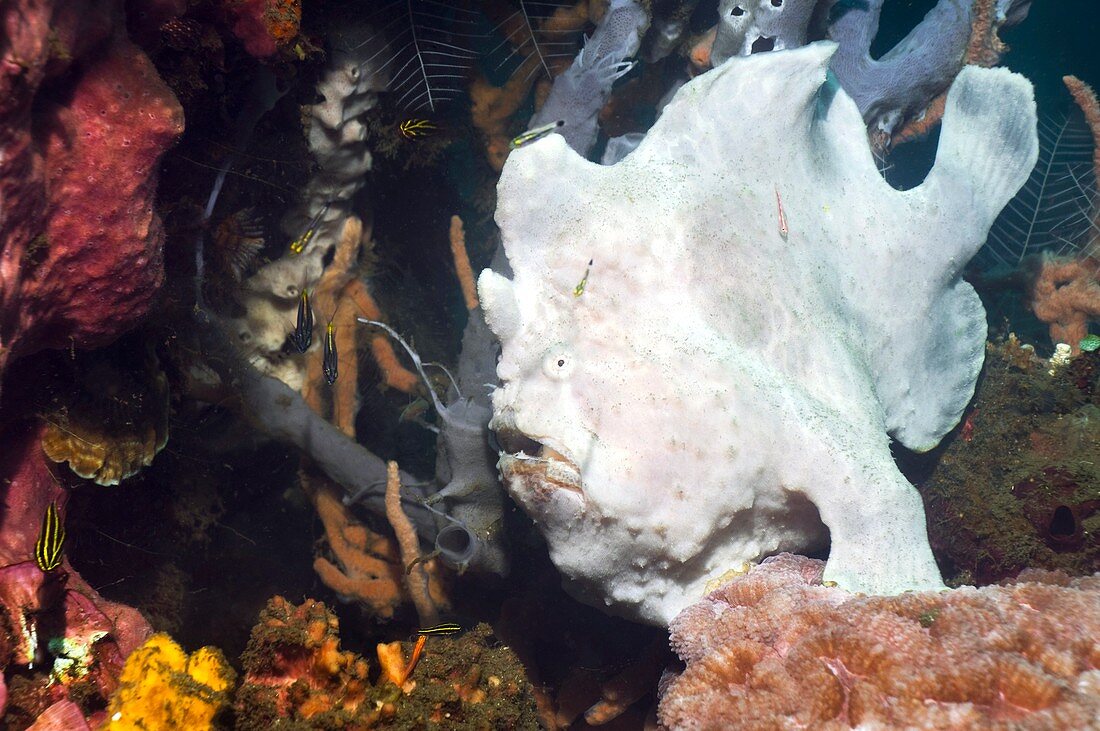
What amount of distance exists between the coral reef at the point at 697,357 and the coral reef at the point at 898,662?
15.2 inches

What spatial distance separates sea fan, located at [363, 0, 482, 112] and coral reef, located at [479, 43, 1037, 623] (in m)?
2.71

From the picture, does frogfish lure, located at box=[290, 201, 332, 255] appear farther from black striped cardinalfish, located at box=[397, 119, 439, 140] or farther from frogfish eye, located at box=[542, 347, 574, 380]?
frogfish eye, located at box=[542, 347, 574, 380]

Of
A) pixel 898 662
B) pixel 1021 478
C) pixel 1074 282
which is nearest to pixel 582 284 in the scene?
pixel 898 662

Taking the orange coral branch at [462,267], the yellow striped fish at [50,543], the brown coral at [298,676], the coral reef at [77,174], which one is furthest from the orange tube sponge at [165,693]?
the orange coral branch at [462,267]

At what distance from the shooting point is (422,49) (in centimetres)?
500

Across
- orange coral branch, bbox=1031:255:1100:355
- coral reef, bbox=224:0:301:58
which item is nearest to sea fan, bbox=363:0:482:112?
coral reef, bbox=224:0:301:58

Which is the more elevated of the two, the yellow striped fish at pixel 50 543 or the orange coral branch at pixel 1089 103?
the yellow striped fish at pixel 50 543

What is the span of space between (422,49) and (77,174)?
368 cm

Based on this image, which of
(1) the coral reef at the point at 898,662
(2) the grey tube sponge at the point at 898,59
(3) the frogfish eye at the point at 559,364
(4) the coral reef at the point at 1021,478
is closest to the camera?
(1) the coral reef at the point at 898,662

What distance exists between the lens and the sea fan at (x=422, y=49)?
14.9 feet

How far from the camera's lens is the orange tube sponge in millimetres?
2031

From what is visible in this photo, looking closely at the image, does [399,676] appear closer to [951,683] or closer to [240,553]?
[951,683]

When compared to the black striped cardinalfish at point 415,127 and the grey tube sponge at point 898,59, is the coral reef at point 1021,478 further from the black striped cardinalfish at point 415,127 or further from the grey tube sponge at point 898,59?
the black striped cardinalfish at point 415,127

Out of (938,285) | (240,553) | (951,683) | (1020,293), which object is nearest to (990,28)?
(1020,293)
